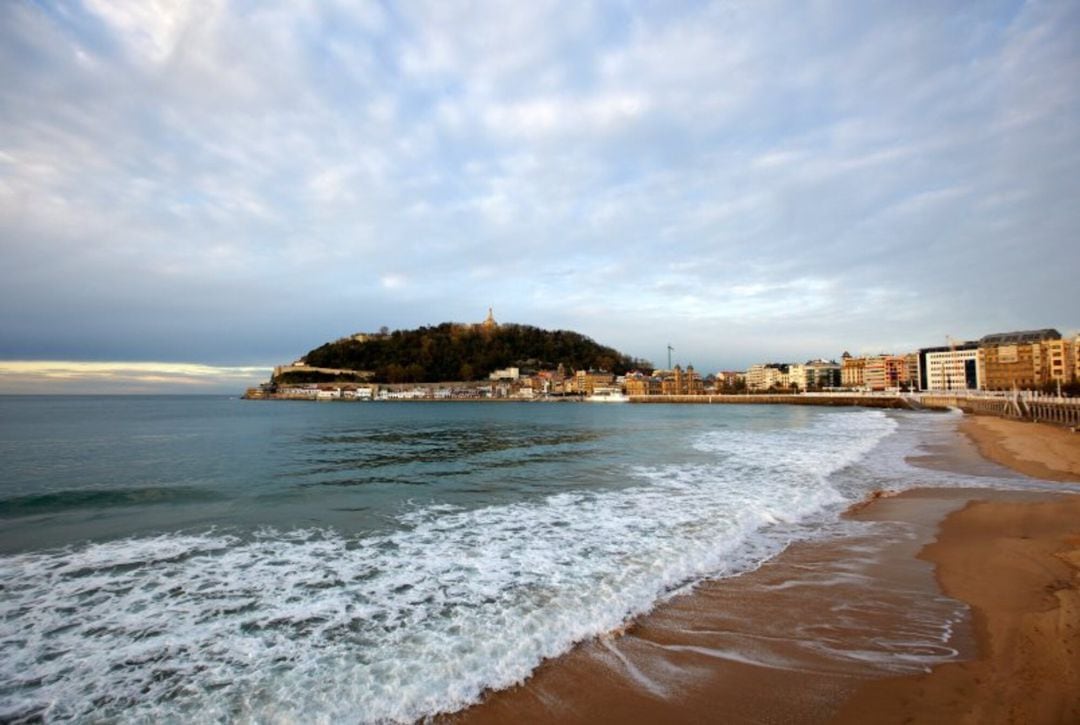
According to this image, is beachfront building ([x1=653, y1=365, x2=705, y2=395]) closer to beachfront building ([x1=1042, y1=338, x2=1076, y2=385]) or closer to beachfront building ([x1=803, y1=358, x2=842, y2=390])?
beachfront building ([x1=803, y1=358, x2=842, y2=390])

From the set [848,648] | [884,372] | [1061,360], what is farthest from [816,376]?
[848,648]

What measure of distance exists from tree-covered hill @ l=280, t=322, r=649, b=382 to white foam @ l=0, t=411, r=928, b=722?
14397cm

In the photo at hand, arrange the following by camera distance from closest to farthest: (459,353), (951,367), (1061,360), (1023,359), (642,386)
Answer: (1061,360) → (1023,359) → (951,367) → (642,386) → (459,353)

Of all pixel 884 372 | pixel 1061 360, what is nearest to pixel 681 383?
pixel 884 372

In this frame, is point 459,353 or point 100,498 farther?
point 459,353

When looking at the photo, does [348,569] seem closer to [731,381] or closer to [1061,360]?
[1061,360]

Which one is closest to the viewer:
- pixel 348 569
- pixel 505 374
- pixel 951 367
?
pixel 348 569

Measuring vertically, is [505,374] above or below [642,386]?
above

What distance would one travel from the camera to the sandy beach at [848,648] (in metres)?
3.65

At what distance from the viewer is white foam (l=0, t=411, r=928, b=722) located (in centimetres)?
399

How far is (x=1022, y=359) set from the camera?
87.6m

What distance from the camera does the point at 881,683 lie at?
396 cm

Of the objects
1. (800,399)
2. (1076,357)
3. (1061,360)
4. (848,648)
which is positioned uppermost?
(1076,357)

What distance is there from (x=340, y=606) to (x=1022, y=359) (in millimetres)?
116220
